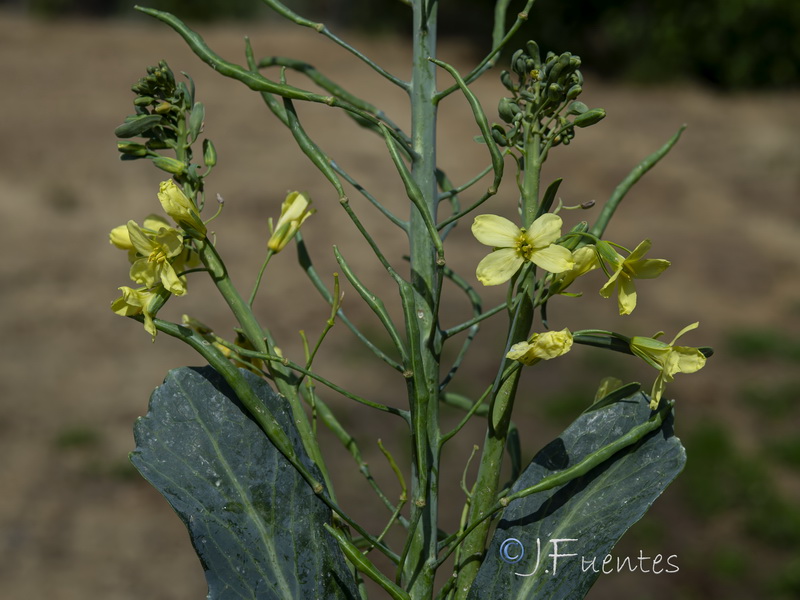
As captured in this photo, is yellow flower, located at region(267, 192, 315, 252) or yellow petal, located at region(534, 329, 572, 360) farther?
yellow flower, located at region(267, 192, 315, 252)

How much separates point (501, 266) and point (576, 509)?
0.17 m

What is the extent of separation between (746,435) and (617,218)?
1.96 m

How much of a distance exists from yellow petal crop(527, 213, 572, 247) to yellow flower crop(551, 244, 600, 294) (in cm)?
3

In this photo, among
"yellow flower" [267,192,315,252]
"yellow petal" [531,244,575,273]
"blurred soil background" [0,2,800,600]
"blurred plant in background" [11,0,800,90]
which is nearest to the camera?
"yellow petal" [531,244,575,273]

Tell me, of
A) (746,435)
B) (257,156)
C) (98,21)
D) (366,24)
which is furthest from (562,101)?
(98,21)

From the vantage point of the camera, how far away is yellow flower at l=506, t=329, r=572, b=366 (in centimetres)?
55

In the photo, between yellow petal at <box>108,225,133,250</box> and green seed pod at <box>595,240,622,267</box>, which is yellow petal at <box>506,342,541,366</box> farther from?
yellow petal at <box>108,225,133,250</box>

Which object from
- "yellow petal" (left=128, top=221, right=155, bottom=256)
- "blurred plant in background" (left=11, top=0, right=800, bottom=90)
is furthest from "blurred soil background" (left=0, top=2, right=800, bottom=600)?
"yellow petal" (left=128, top=221, right=155, bottom=256)

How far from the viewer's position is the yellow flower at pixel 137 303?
56 cm

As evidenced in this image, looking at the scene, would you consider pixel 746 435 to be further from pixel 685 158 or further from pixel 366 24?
pixel 366 24

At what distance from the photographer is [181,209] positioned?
22.4 inches

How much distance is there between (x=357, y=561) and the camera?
0.56 metres

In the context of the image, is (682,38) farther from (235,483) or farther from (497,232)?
(235,483)

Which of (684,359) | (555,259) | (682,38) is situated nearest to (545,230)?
(555,259)
